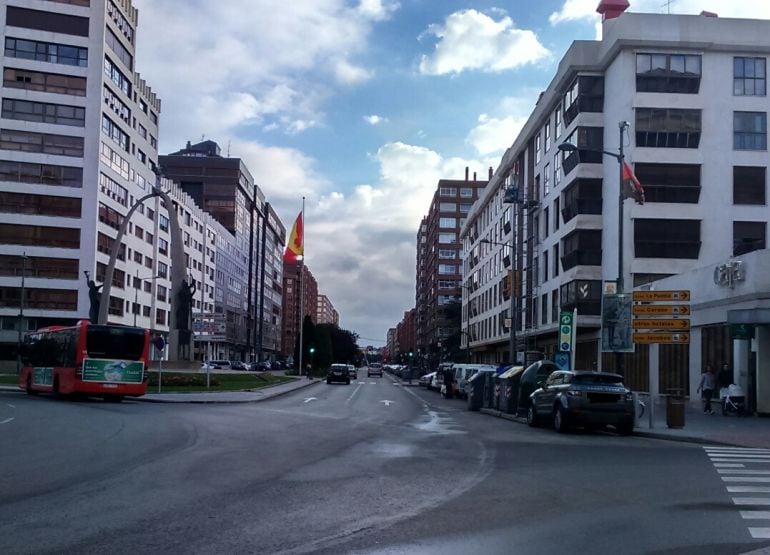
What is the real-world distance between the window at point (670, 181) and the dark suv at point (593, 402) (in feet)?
74.4

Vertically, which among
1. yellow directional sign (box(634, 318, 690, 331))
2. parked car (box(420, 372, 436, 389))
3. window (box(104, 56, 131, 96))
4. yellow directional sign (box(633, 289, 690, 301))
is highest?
window (box(104, 56, 131, 96))

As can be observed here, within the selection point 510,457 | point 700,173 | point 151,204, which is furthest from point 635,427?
point 151,204

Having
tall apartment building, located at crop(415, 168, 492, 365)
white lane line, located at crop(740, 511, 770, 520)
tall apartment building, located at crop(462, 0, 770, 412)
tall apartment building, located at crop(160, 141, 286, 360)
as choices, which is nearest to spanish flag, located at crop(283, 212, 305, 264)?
tall apartment building, located at crop(462, 0, 770, 412)

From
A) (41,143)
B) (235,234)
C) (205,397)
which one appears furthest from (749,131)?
(235,234)

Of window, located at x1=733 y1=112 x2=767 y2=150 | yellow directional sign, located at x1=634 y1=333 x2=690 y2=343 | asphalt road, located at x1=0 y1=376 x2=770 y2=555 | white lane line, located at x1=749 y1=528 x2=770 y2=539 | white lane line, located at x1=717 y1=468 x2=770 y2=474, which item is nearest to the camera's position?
asphalt road, located at x1=0 y1=376 x2=770 y2=555

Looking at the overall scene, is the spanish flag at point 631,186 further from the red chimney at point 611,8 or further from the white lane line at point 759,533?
the white lane line at point 759,533

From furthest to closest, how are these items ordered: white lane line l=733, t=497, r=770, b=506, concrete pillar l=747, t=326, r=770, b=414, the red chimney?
the red chimney
concrete pillar l=747, t=326, r=770, b=414
white lane line l=733, t=497, r=770, b=506

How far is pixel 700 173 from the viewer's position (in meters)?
41.3

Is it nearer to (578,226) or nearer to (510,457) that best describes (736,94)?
(578,226)

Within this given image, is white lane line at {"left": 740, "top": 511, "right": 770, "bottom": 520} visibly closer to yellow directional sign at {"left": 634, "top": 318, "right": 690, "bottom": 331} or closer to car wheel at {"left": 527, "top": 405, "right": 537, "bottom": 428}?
yellow directional sign at {"left": 634, "top": 318, "right": 690, "bottom": 331}

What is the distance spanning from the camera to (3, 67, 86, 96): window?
218 ft

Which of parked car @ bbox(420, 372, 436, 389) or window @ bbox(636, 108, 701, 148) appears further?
parked car @ bbox(420, 372, 436, 389)

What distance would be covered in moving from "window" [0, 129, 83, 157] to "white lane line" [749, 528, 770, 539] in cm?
6783

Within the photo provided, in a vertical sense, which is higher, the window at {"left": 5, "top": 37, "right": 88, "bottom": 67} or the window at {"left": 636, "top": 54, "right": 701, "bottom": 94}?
the window at {"left": 5, "top": 37, "right": 88, "bottom": 67}
